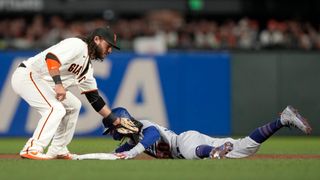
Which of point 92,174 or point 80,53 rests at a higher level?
point 80,53

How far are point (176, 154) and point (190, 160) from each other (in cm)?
55

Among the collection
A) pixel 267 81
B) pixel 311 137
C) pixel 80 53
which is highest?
pixel 80 53

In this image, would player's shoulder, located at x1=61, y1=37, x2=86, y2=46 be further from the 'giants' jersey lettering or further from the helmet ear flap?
the helmet ear flap

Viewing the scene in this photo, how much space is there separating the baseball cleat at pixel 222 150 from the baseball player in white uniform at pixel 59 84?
1.09 meters

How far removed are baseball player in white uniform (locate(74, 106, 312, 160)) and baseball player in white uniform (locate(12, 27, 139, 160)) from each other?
348 millimetres

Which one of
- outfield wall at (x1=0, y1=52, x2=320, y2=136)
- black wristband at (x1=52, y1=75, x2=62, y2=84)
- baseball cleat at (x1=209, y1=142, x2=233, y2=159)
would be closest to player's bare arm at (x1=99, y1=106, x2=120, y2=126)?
black wristband at (x1=52, y1=75, x2=62, y2=84)

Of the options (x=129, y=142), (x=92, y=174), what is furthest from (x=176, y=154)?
(x=92, y=174)

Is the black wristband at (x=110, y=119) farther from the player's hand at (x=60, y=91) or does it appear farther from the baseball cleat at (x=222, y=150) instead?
the baseball cleat at (x=222, y=150)

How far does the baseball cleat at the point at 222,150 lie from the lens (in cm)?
962

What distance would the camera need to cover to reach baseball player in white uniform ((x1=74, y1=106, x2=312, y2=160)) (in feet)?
30.7

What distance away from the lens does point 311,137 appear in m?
16.2

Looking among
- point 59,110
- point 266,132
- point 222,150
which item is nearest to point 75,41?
point 59,110

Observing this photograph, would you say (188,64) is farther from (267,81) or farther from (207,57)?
(267,81)

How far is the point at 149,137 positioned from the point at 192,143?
52 cm
